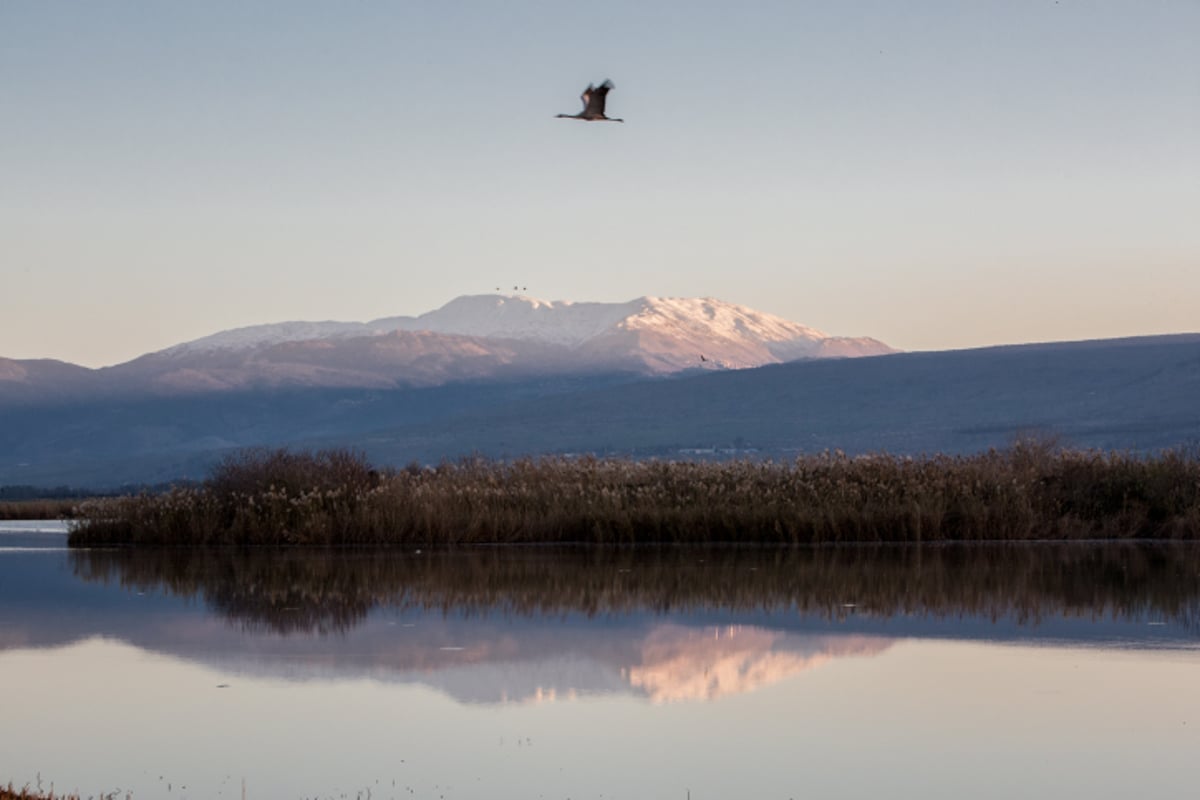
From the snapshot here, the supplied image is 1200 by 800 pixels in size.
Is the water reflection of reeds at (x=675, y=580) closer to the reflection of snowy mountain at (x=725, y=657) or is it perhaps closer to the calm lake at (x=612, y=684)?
the calm lake at (x=612, y=684)

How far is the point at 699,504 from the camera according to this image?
84.6ft

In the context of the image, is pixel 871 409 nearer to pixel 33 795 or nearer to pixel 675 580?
pixel 675 580

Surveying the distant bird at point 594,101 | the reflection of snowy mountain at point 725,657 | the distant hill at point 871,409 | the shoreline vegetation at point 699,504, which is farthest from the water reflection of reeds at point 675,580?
the distant hill at point 871,409

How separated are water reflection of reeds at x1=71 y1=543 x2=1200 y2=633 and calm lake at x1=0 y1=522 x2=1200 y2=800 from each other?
8 cm

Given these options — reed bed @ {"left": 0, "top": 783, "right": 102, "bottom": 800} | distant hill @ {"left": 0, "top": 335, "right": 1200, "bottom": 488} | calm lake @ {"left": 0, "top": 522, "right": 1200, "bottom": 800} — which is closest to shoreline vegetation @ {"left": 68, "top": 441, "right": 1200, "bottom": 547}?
calm lake @ {"left": 0, "top": 522, "right": 1200, "bottom": 800}

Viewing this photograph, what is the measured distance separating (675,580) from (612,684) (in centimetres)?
727

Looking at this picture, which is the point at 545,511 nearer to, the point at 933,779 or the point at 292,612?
the point at 292,612

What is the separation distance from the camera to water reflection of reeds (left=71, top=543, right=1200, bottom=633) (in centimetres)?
1603

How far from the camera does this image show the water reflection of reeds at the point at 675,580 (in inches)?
631

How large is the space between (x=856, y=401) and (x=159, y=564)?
123616mm

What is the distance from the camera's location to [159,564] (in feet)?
74.8

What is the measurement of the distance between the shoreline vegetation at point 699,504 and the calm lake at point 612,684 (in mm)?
5008

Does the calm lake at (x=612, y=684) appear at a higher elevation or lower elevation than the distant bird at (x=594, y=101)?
lower

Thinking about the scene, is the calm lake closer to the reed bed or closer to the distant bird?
the reed bed
